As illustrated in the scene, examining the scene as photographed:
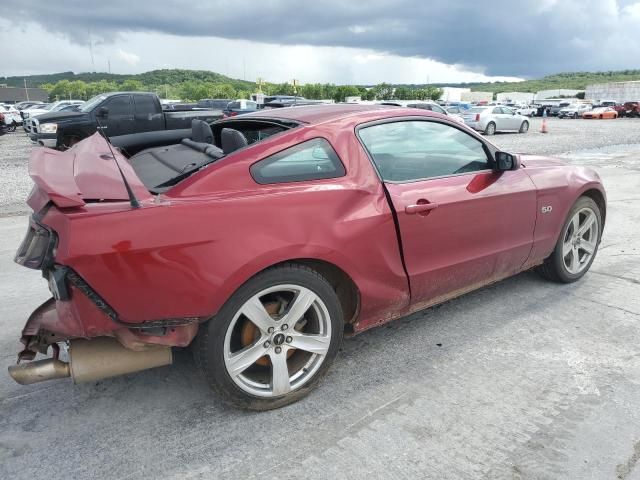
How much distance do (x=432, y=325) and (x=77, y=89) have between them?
395 ft

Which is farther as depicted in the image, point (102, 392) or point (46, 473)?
point (102, 392)

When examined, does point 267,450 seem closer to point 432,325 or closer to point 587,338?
point 432,325

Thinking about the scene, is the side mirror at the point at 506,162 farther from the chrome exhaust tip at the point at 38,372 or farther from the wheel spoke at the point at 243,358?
the chrome exhaust tip at the point at 38,372

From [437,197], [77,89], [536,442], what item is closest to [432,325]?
[437,197]

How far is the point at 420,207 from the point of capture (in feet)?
9.62

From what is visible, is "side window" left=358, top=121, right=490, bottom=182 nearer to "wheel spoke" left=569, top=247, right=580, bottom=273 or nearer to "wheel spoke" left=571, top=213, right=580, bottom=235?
"wheel spoke" left=571, top=213, right=580, bottom=235

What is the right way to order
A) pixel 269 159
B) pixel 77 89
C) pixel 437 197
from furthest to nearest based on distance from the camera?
pixel 77 89, pixel 437 197, pixel 269 159

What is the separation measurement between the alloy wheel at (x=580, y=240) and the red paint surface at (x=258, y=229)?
2.84ft

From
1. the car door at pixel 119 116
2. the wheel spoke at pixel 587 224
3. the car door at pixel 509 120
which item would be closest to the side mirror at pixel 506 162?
the wheel spoke at pixel 587 224

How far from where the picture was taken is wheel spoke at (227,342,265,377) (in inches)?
95.4

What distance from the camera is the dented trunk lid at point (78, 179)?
85.9 inches

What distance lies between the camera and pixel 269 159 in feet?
8.51

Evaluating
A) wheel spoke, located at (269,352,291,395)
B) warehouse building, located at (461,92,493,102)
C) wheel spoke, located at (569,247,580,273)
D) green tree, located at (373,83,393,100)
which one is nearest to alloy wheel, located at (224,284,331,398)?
wheel spoke, located at (269,352,291,395)

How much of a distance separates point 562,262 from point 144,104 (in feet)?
41.1
